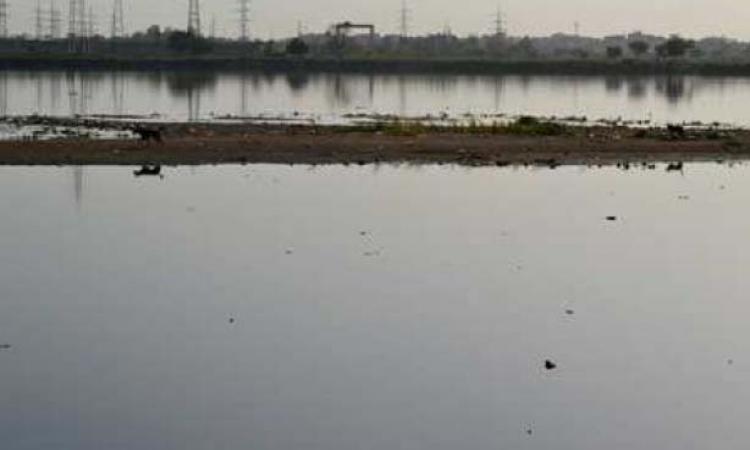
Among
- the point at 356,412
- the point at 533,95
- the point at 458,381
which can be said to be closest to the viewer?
the point at 356,412

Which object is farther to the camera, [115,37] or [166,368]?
[115,37]

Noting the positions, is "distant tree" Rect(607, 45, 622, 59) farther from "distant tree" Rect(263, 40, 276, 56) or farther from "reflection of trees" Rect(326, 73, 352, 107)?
"reflection of trees" Rect(326, 73, 352, 107)

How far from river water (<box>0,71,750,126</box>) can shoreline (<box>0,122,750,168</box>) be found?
9.51 meters

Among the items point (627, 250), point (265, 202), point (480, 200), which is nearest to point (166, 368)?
point (627, 250)

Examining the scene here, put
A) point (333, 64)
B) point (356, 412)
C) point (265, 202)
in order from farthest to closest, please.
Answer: point (333, 64) → point (265, 202) → point (356, 412)

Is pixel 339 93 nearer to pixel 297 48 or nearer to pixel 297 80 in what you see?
pixel 297 80

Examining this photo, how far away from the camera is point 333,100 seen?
72.3 metres

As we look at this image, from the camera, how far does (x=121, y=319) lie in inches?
568

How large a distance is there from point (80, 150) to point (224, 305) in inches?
751

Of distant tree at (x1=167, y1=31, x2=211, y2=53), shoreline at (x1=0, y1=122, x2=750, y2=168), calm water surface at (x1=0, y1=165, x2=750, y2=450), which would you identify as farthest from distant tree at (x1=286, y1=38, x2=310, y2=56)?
calm water surface at (x1=0, y1=165, x2=750, y2=450)

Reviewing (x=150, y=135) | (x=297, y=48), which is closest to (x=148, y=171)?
(x=150, y=135)

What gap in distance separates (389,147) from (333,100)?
35994 mm

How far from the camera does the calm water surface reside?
11.0 m

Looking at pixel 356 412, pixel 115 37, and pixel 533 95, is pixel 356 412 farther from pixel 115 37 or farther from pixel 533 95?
pixel 115 37
